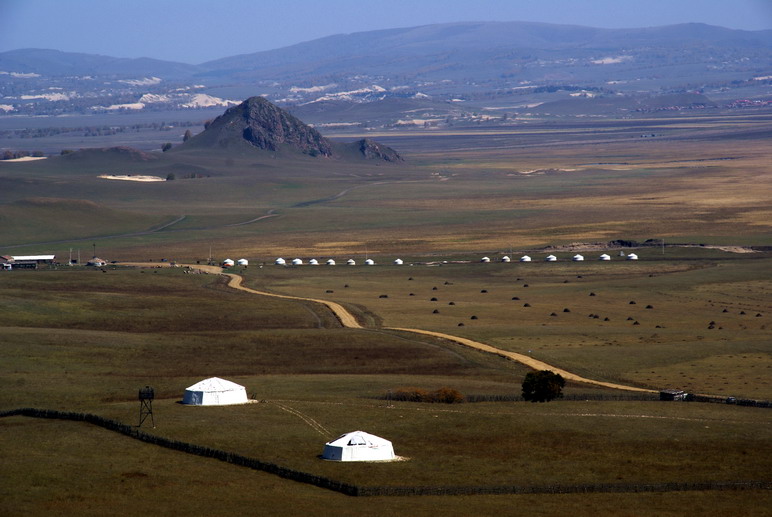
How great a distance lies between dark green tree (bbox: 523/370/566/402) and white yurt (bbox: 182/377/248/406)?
52.8 ft

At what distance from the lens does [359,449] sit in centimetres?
5462

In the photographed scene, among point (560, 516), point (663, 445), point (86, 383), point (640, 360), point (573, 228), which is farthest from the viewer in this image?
point (573, 228)

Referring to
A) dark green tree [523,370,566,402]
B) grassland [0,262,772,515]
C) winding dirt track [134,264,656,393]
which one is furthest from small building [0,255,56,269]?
dark green tree [523,370,566,402]

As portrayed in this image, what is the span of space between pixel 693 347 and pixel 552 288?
43656 mm

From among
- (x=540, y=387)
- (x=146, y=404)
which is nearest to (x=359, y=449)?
(x=146, y=404)

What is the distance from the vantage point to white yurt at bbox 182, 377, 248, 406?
219ft

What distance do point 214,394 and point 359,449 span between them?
1502cm

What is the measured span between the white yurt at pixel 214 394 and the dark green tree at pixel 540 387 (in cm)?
1610

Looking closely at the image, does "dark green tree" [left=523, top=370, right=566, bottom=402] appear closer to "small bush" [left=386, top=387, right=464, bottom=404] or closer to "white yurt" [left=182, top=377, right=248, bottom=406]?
"small bush" [left=386, top=387, right=464, bottom=404]

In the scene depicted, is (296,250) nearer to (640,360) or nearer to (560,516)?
(640,360)

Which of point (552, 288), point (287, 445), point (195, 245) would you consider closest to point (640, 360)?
point (287, 445)

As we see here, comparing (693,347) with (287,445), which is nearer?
(287,445)

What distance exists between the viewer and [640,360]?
275ft

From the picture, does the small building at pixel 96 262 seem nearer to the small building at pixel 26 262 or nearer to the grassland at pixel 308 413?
the small building at pixel 26 262
